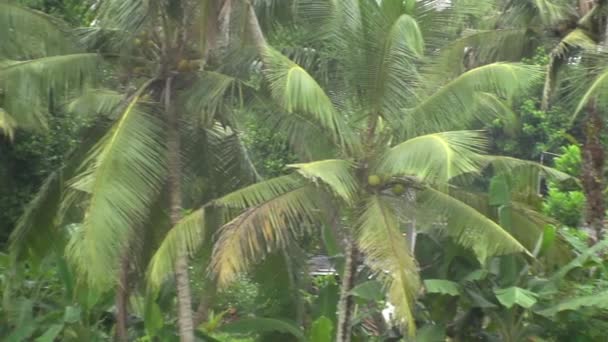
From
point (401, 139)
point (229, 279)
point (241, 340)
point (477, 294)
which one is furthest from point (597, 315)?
point (241, 340)

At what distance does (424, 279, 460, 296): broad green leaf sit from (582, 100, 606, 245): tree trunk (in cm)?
303

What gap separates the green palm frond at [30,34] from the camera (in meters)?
9.93

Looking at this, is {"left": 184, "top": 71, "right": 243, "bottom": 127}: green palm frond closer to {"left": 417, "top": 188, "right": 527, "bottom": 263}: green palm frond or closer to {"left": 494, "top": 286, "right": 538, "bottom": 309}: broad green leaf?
{"left": 417, "top": 188, "right": 527, "bottom": 263}: green palm frond

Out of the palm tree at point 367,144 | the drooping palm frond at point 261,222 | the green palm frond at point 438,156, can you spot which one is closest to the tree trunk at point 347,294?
the palm tree at point 367,144

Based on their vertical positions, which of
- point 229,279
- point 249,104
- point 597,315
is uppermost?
point 249,104

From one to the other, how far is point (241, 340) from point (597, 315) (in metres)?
7.24

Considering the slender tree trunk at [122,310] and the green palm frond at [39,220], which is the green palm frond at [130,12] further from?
the slender tree trunk at [122,310]

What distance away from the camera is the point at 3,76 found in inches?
377

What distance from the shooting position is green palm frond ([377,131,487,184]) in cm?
745

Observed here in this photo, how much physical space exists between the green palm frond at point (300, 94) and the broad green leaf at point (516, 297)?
2.50 metres

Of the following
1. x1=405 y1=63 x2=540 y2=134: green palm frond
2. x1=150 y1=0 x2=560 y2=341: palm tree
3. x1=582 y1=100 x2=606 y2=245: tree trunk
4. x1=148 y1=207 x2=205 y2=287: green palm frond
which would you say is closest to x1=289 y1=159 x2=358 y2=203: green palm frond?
x1=150 y1=0 x2=560 y2=341: palm tree

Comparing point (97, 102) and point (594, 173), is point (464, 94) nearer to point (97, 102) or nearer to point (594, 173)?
point (594, 173)

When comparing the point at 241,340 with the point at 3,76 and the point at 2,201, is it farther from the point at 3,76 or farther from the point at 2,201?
the point at 3,76

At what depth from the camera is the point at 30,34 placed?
33.1ft
